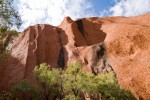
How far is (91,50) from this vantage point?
65.4 metres

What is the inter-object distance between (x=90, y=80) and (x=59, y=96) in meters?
12.8

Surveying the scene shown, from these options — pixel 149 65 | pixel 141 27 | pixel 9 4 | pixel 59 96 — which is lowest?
pixel 59 96

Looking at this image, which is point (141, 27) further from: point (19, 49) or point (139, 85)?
point (19, 49)

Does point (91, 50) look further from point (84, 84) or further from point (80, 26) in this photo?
point (84, 84)

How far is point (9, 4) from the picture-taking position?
31.0 meters

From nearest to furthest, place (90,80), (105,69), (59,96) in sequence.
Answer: (90,80), (59,96), (105,69)

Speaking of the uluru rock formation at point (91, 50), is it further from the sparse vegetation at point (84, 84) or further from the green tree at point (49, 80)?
the green tree at point (49, 80)

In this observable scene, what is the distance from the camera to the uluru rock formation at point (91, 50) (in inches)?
2179

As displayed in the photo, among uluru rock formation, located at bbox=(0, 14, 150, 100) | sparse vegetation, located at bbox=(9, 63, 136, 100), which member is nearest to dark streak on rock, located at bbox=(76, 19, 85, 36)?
uluru rock formation, located at bbox=(0, 14, 150, 100)

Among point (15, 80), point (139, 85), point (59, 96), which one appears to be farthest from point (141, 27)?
point (15, 80)

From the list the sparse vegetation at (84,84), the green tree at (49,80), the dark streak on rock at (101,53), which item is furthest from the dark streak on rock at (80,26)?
the sparse vegetation at (84,84)

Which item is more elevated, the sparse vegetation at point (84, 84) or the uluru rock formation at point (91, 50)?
the uluru rock formation at point (91, 50)

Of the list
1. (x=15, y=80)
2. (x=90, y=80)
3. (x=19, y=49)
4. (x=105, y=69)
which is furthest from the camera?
(x=19, y=49)

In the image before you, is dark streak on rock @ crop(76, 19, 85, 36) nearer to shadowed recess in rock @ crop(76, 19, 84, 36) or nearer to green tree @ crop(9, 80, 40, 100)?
shadowed recess in rock @ crop(76, 19, 84, 36)
